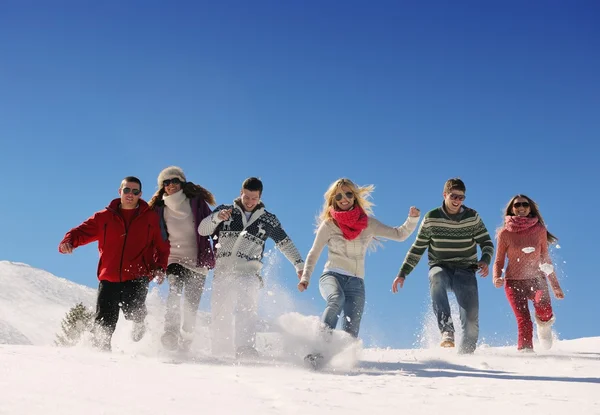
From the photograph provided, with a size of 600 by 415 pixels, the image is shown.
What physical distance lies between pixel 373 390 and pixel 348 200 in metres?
3.29

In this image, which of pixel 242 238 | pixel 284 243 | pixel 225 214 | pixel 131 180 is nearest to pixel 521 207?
pixel 284 243

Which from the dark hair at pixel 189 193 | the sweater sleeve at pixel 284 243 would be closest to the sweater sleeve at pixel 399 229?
the sweater sleeve at pixel 284 243

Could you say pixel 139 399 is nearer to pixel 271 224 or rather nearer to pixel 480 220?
pixel 271 224

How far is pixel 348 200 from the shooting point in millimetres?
7664

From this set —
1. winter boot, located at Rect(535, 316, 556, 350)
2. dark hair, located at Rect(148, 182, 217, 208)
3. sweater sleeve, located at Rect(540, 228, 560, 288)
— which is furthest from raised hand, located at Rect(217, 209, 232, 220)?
winter boot, located at Rect(535, 316, 556, 350)

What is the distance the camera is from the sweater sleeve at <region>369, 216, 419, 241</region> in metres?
7.83

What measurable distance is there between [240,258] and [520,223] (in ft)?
14.1

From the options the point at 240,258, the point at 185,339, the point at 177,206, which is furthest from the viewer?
the point at 177,206

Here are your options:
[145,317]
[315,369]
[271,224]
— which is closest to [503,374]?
[315,369]

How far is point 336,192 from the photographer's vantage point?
25.5 feet

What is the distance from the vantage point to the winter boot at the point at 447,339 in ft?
26.7

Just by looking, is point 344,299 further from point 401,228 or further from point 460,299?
point 460,299

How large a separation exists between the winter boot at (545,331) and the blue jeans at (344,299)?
11.1ft

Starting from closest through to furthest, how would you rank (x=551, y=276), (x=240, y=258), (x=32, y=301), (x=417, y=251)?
(x=240, y=258) < (x=417, y=251) < (x=551, y=276) < (x=32, y=301)
